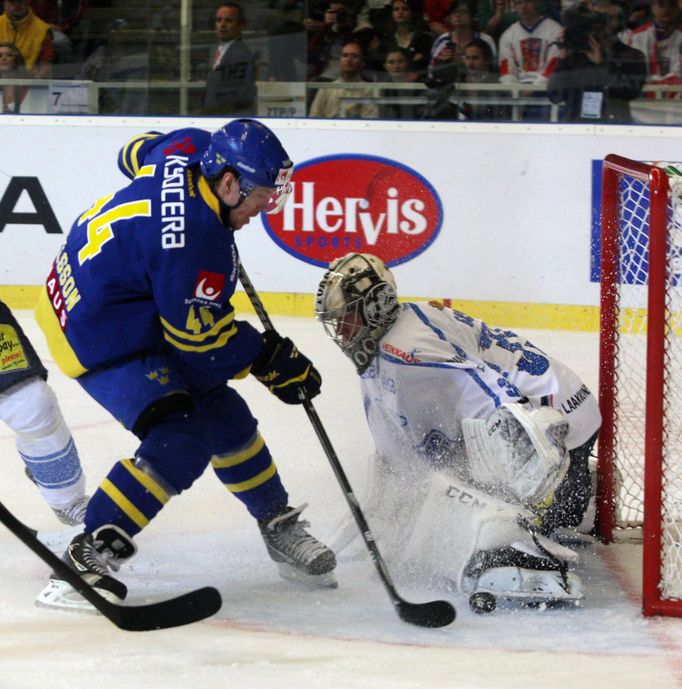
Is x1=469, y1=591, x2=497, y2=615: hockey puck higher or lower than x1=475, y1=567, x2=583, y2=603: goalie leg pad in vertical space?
lower

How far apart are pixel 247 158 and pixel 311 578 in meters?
0.92

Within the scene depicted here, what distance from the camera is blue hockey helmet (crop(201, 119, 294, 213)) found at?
97.9 inches

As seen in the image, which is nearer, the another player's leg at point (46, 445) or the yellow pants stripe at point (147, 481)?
the yellow pants stripe at point (147, 481)

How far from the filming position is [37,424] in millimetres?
2842

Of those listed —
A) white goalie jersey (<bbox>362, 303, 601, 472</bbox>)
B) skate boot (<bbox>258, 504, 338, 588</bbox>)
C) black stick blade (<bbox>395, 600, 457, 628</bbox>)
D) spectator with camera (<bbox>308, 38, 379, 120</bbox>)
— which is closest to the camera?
black stick blade (<bbox>395, 600, 457, 628</bbox>)

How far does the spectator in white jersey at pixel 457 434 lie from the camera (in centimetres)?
256

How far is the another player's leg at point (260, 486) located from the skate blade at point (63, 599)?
→ 393mm

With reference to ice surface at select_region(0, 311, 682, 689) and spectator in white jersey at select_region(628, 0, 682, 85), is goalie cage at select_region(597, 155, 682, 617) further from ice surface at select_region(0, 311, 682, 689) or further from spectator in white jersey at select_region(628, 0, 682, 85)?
spectator in white jersey at select_region(628, 0, 682, 85)

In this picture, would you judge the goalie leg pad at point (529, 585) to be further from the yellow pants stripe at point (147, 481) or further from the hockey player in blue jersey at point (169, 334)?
the yellow pants stripe at point (147, 481)

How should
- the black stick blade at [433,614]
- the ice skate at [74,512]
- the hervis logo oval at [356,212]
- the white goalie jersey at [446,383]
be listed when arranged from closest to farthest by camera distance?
the black stick blade at [433,614], the white goalie jersey at [446,383], the ice skate at [74,512], the hervis logo oval at [356,212]

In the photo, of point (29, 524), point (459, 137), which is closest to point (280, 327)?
point (459, 137)

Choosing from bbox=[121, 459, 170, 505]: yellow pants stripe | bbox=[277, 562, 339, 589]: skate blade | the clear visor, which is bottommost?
bbox=[277, 562, 339, 589]: skate blade

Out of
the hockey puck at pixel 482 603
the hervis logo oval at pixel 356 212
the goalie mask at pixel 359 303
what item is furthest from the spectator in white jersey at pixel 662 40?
the hockey puck at pixel 482 603

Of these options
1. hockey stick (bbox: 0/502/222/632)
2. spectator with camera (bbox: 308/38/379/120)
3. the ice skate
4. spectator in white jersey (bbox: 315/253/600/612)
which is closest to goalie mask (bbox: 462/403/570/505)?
spectator in white jersey (bbox: 315/253/600/612)
